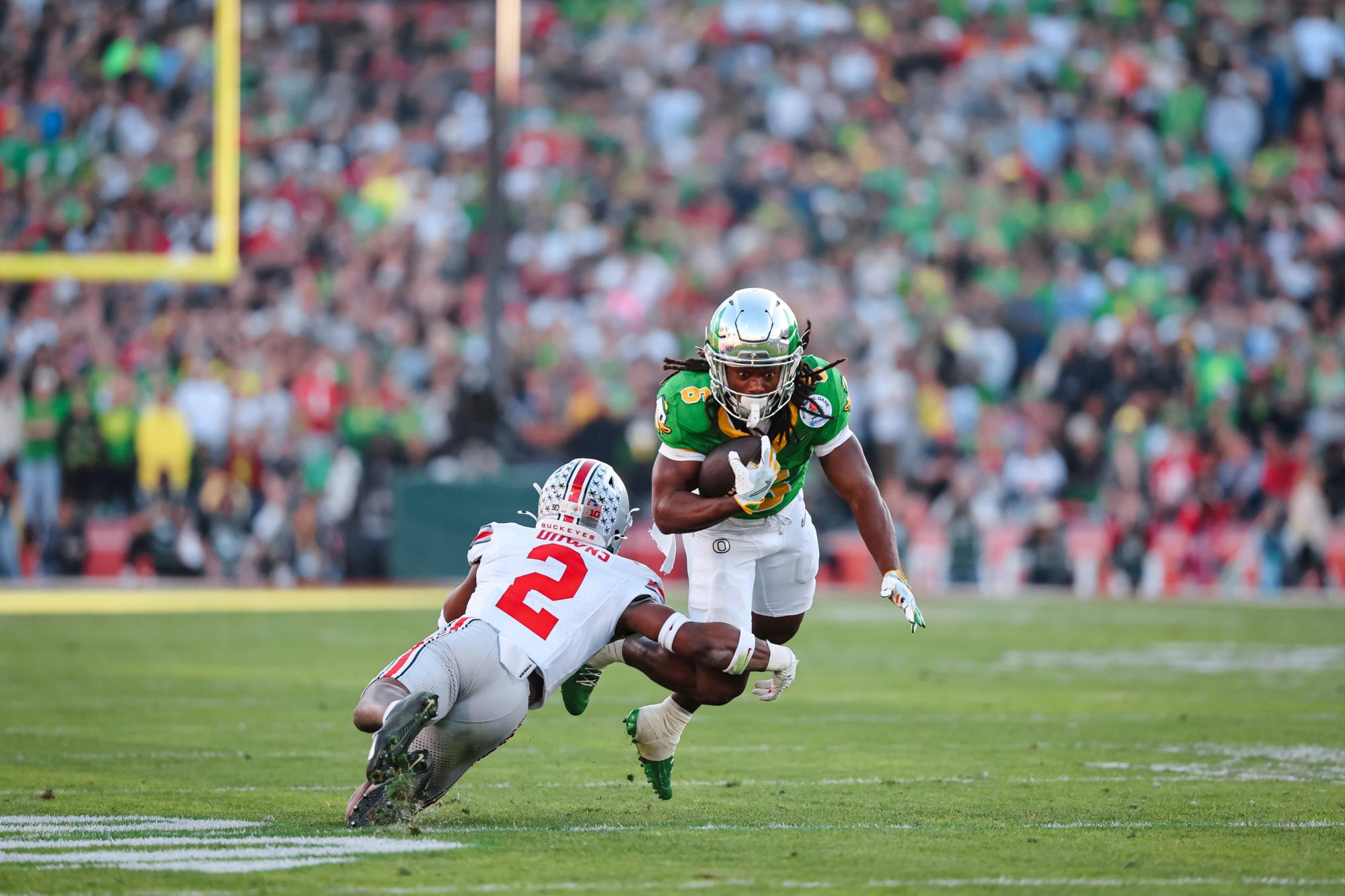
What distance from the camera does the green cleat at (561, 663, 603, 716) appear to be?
5.91m

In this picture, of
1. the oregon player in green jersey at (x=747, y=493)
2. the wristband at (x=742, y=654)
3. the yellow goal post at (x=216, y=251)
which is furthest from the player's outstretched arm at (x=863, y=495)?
the yellow goal post at (x=216, y=251)

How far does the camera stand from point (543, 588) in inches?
219

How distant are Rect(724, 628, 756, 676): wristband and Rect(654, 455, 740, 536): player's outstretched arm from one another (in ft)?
1.36

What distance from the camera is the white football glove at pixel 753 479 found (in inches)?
223

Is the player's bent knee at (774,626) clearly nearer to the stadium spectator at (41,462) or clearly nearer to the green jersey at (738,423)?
the green jersey at (738,423)

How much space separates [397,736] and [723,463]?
154 cm

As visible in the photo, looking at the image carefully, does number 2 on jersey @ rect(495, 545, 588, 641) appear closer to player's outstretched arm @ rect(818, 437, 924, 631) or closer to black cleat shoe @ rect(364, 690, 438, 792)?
black cleat shoe @ rect(364, 690, 438, 792)

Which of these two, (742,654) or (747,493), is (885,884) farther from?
(747,493)

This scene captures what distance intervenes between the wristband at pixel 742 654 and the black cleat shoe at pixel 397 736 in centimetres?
99

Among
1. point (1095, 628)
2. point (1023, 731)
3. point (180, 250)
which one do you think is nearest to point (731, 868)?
point (1023, 731)

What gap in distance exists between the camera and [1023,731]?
7.97 m

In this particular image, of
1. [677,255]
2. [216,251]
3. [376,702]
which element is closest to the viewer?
[376,702]

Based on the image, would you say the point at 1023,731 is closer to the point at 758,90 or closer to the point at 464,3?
the point at 758,90

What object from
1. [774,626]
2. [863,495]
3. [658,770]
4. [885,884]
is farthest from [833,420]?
[885,884]
